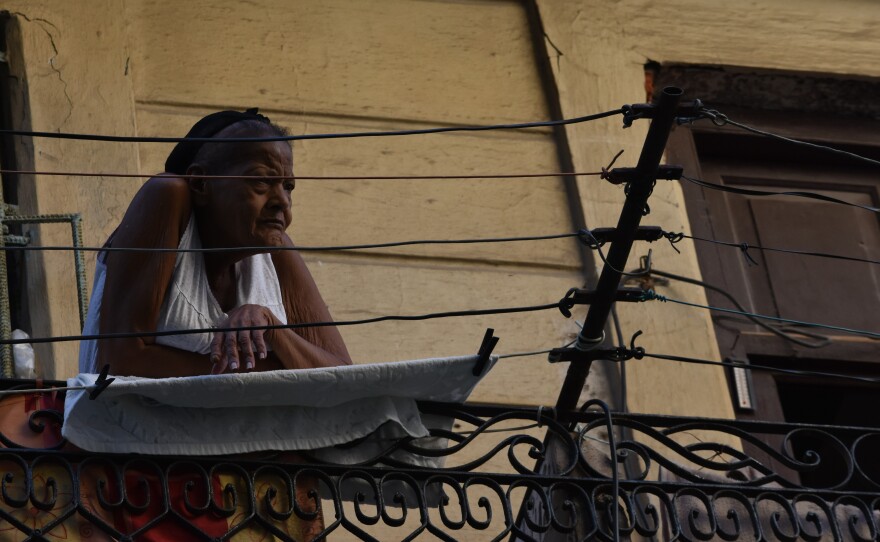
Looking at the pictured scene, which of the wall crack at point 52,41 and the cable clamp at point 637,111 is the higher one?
the wall crack at point 52,41

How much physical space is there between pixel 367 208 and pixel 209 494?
2181mm

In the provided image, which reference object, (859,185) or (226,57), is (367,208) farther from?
(859,185)

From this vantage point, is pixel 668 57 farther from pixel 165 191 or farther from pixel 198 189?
pixel 165 191

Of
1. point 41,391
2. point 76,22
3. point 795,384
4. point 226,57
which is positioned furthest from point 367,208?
point 41,391

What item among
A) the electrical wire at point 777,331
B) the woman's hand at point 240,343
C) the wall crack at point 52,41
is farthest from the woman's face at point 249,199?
the electrical wire at point 777,331

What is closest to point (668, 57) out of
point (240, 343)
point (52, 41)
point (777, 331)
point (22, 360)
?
point (777, 331)

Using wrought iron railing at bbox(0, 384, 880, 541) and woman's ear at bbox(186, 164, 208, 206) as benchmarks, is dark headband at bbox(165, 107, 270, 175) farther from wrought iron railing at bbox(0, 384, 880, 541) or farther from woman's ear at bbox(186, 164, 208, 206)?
wrought iron railing at bbox(0, 384, 880, 541)

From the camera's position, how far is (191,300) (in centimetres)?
524

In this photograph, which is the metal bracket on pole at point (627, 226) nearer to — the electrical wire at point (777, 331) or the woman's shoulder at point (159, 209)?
the woman's shoulder at point (159, 209)

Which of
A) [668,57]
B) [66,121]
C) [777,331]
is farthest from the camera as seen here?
[668,57]

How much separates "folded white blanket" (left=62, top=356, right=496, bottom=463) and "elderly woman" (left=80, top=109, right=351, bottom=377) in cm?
17

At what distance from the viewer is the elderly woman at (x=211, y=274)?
5.11 meters

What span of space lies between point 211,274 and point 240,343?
317 millimetres

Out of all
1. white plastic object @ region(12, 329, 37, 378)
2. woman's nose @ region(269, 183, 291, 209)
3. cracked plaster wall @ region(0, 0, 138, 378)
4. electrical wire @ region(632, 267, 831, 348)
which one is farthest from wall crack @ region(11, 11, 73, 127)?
electrical wire @ region(632, 267, 831, 348)
